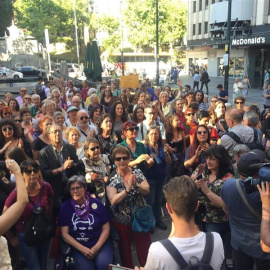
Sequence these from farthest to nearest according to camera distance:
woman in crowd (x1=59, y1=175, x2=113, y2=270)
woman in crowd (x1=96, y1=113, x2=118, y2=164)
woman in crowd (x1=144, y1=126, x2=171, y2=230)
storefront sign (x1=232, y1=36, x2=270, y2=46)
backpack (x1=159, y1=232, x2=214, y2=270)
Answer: storefront sign (x1=232, y1=36, x2=270, y2=46) < woman in crowd (x1=96, y1=113, x2=118, y2=164) < woman in crowd (x1=144, y1=126, x2=171, y2=230) < woman in crowd (x1=59, y1=175, x2=113, y2=270) < backpack (x1=159, y1=232, x2=214, y2=270)

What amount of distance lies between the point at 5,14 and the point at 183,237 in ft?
207

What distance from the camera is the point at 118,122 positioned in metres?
6.41

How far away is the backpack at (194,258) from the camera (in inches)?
70.6

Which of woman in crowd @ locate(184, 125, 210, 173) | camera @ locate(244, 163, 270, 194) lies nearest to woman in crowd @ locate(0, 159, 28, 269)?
camera @ locate(244, 163, 270, 194)

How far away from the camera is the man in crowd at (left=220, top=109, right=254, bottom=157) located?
4.45 m

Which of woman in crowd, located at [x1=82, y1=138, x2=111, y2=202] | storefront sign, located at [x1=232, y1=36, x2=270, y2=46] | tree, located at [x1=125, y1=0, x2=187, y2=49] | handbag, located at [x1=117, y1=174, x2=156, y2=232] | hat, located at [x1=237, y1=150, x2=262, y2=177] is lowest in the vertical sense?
handbag, located at [x1=117, y1=174, x2=156, y2=232]

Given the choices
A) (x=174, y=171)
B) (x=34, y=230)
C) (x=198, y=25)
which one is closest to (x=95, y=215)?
(x=34, y=230)

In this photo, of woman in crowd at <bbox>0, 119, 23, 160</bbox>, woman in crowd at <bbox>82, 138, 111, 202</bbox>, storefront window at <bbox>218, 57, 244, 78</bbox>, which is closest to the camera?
woman in crowd at <bbox>82, 138, 111, 202</bbox>

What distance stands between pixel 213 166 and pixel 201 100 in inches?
224

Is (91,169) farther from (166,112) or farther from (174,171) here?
(166,112)

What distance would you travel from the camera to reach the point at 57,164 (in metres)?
4.25

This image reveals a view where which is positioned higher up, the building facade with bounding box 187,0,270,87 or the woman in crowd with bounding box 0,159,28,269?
the building facade with bounding box 187,0,270,87

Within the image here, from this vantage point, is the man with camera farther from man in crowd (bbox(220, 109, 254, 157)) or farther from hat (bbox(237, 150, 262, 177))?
man in crowd (bbox(220, 109, 254, 157))

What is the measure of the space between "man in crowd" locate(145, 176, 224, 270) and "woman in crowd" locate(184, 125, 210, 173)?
2439 mm
